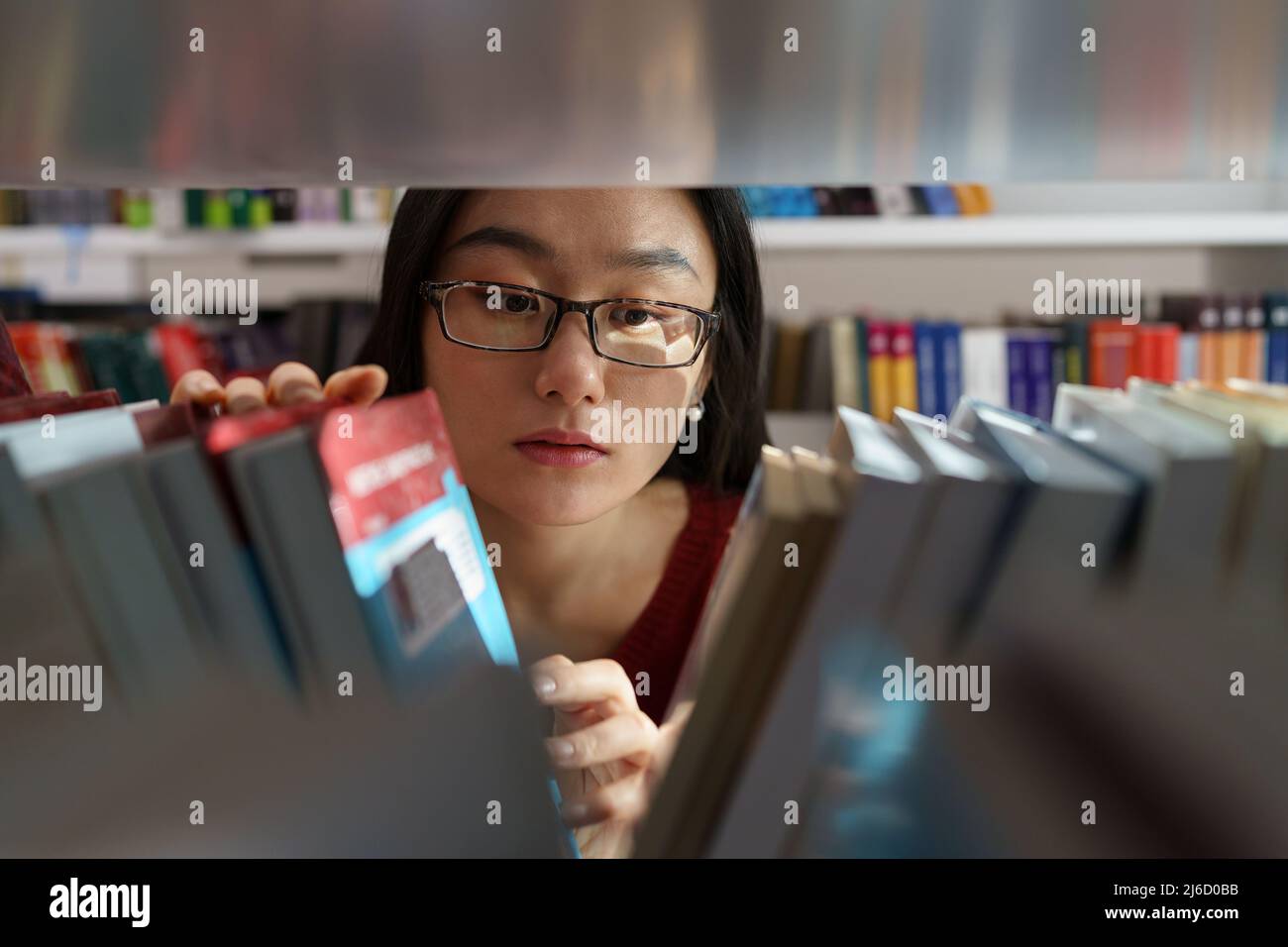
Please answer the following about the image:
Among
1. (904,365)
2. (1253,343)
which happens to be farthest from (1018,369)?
(1253,343)

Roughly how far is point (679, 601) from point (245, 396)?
55 centimetres

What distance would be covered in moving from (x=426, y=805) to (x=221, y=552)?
15cm

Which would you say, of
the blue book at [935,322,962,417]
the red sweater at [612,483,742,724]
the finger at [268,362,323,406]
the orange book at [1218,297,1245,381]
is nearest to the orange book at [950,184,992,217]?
the blue book at [935,322,962,417]

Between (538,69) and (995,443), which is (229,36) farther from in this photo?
(995,443)

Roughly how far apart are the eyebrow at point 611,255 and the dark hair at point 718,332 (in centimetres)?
12

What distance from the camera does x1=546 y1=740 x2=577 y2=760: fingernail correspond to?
21.4 inches

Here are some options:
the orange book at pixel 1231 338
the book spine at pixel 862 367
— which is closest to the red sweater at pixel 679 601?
the book spine at pixel 862 367

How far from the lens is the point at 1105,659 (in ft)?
1.40

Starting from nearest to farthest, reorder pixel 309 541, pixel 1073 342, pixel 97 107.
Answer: pixel 309 541 < pixel 97 107 < pixel 1073 342

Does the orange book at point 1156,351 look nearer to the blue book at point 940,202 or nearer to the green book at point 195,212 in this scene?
the blue book at point 940,202

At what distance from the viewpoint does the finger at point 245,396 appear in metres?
0.68

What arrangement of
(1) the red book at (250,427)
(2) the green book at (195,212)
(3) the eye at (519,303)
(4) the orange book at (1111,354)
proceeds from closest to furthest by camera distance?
(1) the red book at (250,427), (3) the eye at (519,303), (4) the orange book at (1111,354), (2) the green book at (195,212)

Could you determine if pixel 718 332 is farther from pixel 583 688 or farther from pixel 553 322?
pixel 583 688
